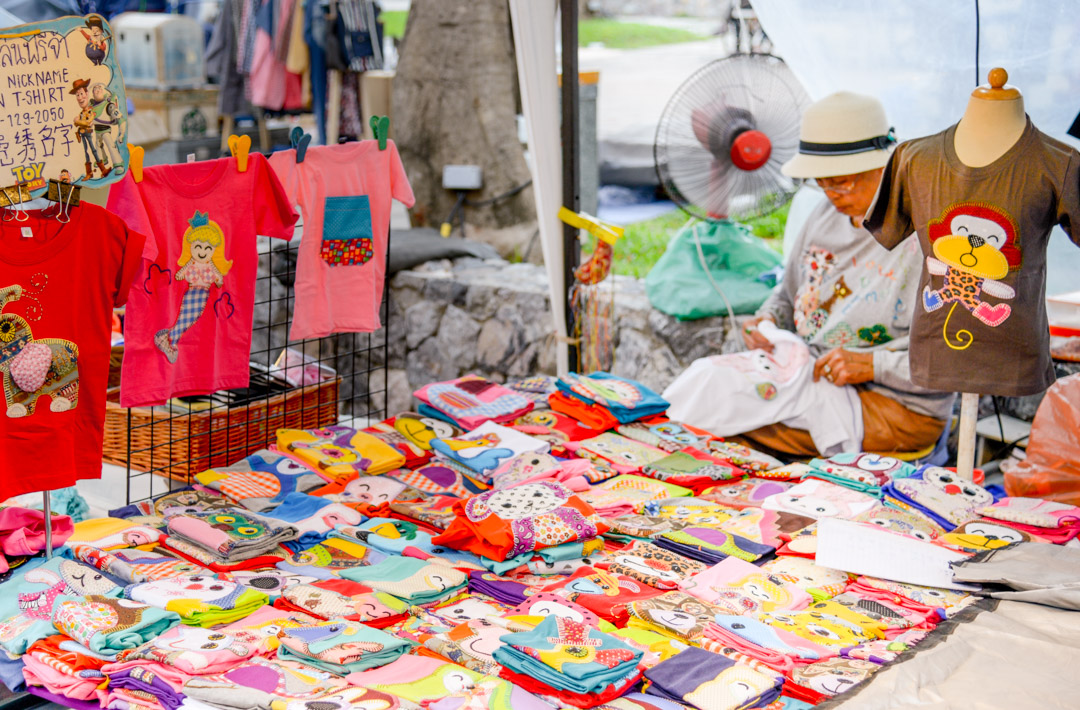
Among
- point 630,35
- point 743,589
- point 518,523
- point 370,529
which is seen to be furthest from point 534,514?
point 630,35

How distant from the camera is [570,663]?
84.0 inches

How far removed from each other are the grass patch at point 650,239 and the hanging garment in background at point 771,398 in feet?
9.18

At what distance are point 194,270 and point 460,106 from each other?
4137 mm

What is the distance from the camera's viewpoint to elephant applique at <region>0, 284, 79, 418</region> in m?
2.56

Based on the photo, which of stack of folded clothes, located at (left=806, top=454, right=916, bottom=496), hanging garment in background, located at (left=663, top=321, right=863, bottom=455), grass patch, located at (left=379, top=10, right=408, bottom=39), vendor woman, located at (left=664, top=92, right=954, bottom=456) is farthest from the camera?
grass patch, located at (left=379, top=10, right=408, bottom=39)

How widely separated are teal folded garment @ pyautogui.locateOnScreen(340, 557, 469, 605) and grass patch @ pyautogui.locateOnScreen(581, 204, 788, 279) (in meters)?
4.26

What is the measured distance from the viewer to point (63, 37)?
8.38 ft

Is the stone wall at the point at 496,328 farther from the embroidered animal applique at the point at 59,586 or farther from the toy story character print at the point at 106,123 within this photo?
the embroidered animal applique at the point at 59,586

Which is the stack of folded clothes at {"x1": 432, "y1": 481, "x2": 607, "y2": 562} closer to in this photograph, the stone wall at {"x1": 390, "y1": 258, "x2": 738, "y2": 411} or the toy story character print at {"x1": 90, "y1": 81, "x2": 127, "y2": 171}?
the toy story character print at {"x1": 90, "y1": 81, "x2": 127, "y2": 171}

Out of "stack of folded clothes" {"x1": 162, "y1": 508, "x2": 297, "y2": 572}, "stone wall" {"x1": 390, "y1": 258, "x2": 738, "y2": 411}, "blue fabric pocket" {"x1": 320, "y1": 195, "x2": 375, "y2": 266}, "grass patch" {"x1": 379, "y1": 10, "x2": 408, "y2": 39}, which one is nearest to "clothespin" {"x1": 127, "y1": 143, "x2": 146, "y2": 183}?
"blue fabric pocket" {"x1": 320, "y1": 195, "x2": 375, "y2": 266}

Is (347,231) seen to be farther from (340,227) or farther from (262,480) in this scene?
(262,480)

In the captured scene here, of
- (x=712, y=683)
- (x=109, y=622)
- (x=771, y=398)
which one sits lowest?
(x=712, y=683)

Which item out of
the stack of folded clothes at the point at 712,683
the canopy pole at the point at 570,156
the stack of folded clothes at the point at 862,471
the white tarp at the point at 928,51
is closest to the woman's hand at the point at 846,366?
the stack of folded clothes at the point at 862,471

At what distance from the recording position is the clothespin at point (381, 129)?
350 centimetres
